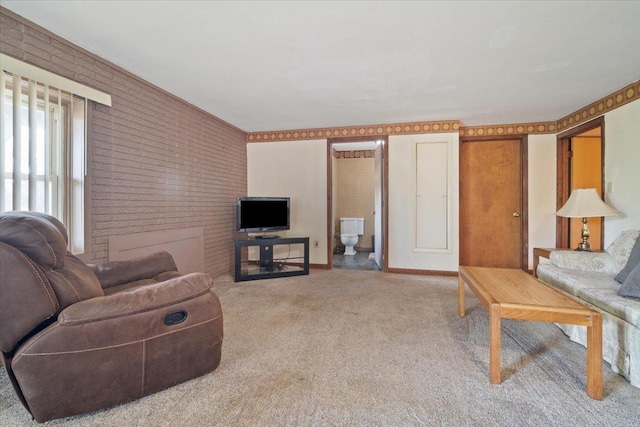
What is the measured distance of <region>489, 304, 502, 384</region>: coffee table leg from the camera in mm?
1632

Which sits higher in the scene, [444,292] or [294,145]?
[294,145]

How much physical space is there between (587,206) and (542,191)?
1.35m

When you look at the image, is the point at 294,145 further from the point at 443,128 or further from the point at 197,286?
the point at 197,286

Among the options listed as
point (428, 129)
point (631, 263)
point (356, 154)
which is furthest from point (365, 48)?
point (356, 154)

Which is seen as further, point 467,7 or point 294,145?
point 294,145

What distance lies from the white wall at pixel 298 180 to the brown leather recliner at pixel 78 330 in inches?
123

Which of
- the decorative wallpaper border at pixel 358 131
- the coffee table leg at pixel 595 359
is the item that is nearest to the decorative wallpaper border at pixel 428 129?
the decorative wallpaper border at pixel 358 131

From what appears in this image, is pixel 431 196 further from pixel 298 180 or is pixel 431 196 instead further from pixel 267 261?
pixel 267 261

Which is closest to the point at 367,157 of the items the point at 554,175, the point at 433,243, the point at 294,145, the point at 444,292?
the point at 294,145

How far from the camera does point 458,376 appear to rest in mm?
1720

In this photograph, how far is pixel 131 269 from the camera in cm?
212

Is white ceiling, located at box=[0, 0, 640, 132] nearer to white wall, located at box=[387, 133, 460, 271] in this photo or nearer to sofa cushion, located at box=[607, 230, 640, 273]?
white wall, located at box=[387, 133, 460, 271]

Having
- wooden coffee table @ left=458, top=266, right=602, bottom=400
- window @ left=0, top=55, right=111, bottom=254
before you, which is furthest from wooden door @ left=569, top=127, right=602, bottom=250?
window @ left=0, top=55, right=111, bottom=254

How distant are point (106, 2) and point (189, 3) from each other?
502 mm
